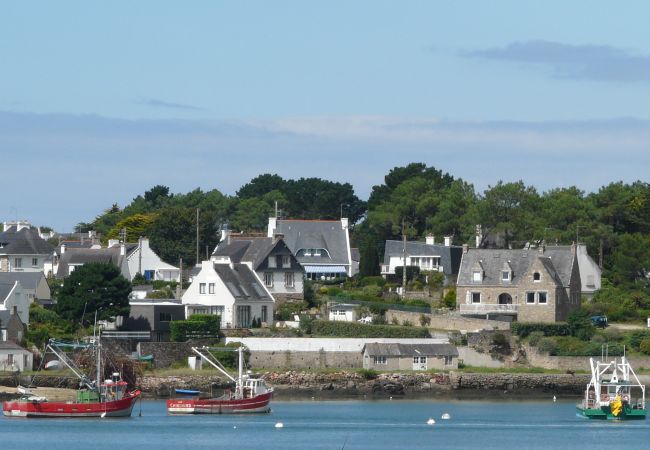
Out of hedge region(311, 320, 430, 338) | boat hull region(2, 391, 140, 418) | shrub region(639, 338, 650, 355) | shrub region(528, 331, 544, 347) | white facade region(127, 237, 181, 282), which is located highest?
white facade region(127, 237, 181, 282)

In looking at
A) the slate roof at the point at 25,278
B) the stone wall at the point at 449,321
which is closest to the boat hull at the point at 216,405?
the stone wall at the point at 449,321

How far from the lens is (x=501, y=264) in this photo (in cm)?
9700

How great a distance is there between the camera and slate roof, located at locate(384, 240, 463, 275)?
112375 mm

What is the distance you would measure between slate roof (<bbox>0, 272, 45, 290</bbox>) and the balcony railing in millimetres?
24161

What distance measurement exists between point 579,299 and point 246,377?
1021 inches

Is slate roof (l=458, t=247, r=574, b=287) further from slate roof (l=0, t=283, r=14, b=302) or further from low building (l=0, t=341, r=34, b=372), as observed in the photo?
low building (l=0, t=341, r=34, b=372)

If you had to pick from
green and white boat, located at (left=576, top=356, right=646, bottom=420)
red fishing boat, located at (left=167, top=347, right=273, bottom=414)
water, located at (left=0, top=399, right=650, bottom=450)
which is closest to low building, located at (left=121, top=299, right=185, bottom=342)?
water, located at (left=0, top=399, right=650, bottom=450)

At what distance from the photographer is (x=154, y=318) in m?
91.9

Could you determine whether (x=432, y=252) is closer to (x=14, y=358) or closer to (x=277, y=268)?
(x=277, y=268)

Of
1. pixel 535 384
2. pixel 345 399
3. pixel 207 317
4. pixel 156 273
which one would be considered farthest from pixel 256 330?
pixel 156 273

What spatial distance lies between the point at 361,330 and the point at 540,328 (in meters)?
A: 9.22

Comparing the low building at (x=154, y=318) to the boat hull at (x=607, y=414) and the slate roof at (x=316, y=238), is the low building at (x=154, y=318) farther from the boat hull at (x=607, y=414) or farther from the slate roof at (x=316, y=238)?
the boat hull at (x=607, y=414)

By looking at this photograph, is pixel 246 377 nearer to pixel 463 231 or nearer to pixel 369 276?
pixel 369 276

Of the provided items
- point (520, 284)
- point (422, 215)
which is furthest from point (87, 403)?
point (422, 215)
